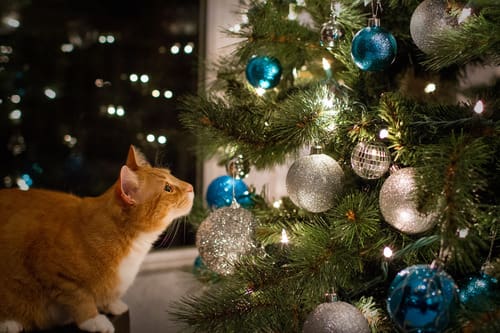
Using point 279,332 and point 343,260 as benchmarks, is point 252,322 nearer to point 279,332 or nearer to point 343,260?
point 279,332

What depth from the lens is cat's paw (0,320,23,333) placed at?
2.58ft

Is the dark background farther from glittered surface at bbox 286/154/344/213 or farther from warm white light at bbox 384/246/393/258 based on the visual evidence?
warm white light at bbox 384/246/393/258

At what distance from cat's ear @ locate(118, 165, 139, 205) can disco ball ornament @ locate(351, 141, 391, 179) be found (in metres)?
0.38

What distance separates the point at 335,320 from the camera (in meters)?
0.69

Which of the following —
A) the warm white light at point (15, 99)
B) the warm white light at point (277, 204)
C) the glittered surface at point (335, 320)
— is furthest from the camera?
the warm white light at point (15, 99)

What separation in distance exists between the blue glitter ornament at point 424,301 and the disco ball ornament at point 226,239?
13.1 inches

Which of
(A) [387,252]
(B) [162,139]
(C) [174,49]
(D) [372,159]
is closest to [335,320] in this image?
(A) [387,252]

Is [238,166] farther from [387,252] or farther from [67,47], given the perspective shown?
[67,47]

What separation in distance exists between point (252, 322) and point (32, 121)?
0.78 meters

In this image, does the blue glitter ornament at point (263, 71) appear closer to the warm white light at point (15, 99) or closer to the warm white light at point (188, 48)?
the warm white light at point (188, 48)

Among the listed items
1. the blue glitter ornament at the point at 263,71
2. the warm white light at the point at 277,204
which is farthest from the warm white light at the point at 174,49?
the warm white light at the point at 277,204

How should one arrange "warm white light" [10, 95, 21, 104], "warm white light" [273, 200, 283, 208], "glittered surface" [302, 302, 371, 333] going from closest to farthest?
"glittered surface" [302, 302, 371, 333], "warm white light" [273, 200, 283, 208], "warm white light" [10, 95, 21, 104]

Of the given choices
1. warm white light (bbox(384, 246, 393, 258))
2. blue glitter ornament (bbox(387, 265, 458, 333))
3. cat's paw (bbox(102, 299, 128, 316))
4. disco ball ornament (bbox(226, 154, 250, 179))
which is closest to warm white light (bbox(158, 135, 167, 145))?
disco ball ornament (bbox(226, 154, 250, 179))

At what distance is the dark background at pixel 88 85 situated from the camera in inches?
46.7
